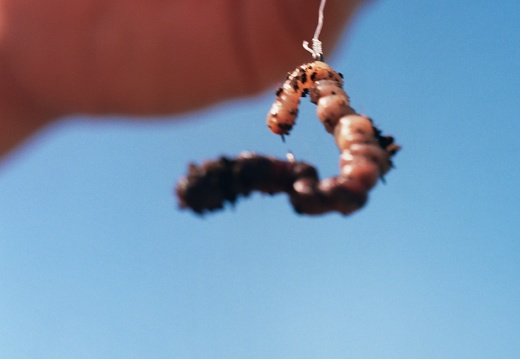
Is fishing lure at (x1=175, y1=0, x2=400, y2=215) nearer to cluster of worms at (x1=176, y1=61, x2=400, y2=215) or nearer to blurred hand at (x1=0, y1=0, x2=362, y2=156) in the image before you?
cluster of worms at (x1=176, y1=61, x2=400, y2=215)

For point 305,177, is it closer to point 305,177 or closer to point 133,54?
point 305,177

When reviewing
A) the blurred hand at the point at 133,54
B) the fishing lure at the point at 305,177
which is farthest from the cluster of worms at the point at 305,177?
the blurred hand at the point at 133,54

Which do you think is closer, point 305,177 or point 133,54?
point 305,177

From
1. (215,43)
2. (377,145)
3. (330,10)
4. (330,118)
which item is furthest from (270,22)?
(377,145)

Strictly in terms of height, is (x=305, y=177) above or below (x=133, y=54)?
below

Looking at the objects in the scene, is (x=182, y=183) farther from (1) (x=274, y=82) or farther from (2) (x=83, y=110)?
(1) (x=274, y=82)

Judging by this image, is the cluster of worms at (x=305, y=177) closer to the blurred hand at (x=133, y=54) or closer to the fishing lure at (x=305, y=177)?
the fishing lure at (x=305, y=177)

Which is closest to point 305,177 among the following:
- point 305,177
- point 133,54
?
point 305,177

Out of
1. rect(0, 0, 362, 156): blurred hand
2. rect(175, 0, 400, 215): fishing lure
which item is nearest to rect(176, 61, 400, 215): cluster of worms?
rect(175, 0, 400, 215): fishing lure
